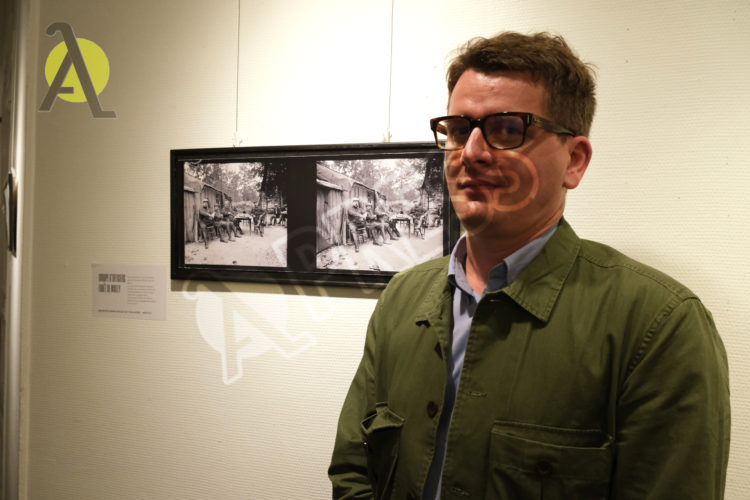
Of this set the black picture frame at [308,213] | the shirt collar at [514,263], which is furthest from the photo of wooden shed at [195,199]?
the shirt collar at [514,263]

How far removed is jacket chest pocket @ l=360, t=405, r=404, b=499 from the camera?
884 mm

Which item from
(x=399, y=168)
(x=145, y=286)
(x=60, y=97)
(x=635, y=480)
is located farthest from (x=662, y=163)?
(x=60, y=97)

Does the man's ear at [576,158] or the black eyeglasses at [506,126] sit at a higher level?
the black eyeglasses at [506,126]

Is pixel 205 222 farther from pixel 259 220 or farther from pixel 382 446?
pixel 382 446

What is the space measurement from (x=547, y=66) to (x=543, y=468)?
595 millimetres

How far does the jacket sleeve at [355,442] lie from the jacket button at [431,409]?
0.57 feet

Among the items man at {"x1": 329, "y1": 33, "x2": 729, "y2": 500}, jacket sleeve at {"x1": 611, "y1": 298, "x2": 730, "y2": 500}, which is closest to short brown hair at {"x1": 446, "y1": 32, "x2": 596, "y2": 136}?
man at {"x1": 329, "y1": 33, "x2": 729, "y2": 500}

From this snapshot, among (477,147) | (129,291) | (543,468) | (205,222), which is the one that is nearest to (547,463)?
(543,468)

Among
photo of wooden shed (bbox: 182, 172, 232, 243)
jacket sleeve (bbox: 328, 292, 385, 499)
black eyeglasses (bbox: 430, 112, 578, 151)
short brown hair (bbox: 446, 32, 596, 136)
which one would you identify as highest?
short brown hair (bbox: 446, 32, 596, 136)

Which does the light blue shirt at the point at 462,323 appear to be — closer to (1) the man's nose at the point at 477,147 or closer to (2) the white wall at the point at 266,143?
(1) the man's nose at the point at 477,147

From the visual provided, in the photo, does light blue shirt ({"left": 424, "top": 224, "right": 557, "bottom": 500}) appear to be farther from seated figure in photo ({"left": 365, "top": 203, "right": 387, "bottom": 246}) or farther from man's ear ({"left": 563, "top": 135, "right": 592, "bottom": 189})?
seated figure in photo ({"left": 365, "top": 203, "right": 387, "bottom": 246})

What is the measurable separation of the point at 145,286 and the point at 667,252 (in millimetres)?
1401

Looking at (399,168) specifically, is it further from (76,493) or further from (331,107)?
(76,493)

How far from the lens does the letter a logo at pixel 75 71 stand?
5.23ft
